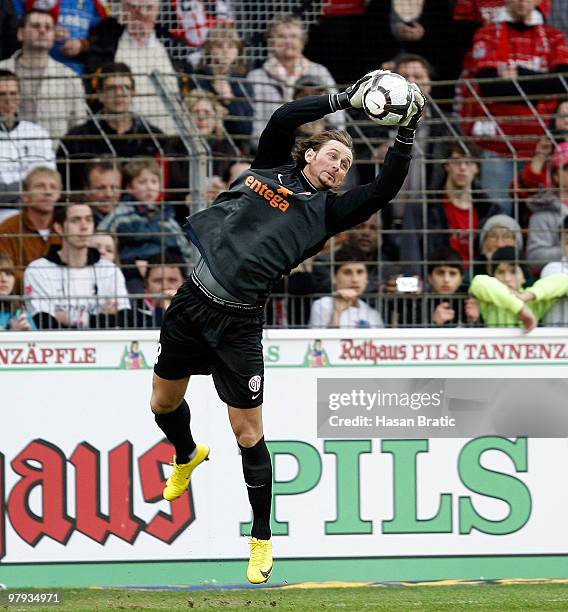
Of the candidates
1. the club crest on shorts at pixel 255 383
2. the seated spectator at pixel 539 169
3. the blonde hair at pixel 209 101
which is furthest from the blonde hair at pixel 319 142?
the seated spectator at pixel 539 169

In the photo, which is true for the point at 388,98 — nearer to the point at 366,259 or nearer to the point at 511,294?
the point at 511,294

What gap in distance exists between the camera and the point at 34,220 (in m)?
8.91

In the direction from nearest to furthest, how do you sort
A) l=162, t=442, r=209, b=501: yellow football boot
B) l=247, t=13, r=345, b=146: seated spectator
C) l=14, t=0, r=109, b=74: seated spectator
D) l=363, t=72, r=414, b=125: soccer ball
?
l=363, t=72, r=414, b=125: soccer ball < l=162, t=442, r=209, b=501: yellow football boot < l=247, t=13, r=345, b=146: seated spectator < l=14, t=0, r=109, b=74: seated spectator

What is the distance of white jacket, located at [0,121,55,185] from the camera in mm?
8961

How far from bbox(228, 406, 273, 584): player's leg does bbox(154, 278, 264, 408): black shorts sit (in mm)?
92

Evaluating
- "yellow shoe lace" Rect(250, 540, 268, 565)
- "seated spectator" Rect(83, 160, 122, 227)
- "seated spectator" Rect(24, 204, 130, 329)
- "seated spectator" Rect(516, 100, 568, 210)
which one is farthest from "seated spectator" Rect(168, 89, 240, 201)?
"yellow shoe lace" Rect(250, 540, 268, 565)

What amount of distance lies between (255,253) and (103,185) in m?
2.89

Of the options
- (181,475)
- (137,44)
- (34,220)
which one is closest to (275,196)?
(181,475)

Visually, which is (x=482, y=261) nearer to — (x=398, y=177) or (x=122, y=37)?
(x=398, y=177)

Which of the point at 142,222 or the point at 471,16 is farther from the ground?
the point at 471,16

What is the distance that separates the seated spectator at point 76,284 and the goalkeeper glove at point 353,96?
285 cm

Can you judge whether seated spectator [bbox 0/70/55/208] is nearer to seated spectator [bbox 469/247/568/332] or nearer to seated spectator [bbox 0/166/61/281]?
seated spectator [bbox 0/166/61/281]

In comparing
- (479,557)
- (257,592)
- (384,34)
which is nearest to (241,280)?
(257,592)

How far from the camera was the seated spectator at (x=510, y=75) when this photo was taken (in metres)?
9.43
